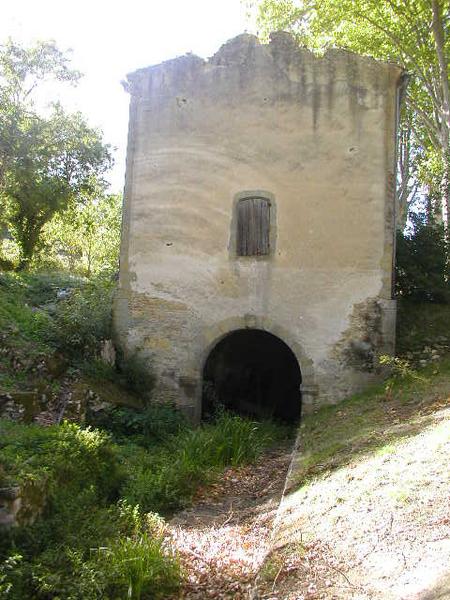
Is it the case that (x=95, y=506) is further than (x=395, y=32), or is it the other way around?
(x=395, y=32)

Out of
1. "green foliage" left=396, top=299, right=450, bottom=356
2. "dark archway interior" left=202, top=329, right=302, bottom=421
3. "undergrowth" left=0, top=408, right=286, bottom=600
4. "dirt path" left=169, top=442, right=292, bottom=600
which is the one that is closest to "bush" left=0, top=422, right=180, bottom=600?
"undergrowth" left=0, top=408, right=286, bottom=600

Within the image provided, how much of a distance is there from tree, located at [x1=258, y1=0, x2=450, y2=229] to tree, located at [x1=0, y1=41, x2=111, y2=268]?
7672mm

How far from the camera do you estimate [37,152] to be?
60.8 feet

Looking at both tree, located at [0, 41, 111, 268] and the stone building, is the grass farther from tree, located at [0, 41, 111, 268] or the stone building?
tree, located at [0, 41, 111, 268]

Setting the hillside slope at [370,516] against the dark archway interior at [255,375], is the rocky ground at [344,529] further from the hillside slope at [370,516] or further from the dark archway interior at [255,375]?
the dark archway interior at [255,375]

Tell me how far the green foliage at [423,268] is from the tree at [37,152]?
1237cm

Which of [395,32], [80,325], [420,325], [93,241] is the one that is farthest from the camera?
[93,241]

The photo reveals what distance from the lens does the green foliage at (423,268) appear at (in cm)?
1259

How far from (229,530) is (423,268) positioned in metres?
8.78

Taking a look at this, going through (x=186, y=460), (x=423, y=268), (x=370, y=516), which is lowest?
(x=186, y=460)

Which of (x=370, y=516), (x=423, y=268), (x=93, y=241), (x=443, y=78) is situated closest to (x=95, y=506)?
(x=370, y=516)

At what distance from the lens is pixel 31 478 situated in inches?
215

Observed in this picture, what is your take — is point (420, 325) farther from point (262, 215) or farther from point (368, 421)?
point (368, 421)

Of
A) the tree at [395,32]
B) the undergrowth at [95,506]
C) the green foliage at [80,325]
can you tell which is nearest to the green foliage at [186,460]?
the undergrowth at [95,506]
